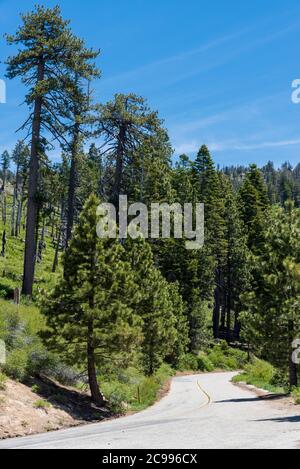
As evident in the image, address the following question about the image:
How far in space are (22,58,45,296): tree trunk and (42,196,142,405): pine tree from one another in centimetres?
743

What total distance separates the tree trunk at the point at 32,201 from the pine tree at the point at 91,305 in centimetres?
743

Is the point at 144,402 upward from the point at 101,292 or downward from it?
downward

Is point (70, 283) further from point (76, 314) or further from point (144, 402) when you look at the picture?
point (144, 402)

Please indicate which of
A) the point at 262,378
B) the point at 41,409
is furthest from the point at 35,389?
the point at 262,378

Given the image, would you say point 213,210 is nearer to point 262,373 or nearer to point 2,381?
point 262,373

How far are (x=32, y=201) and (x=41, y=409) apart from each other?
13952mm

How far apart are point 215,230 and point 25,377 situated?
140 ft

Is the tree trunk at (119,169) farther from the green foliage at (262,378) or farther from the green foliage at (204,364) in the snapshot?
the green foliage at (204,364)

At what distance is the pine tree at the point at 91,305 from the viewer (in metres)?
19.6

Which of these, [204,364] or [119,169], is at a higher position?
[119,169]

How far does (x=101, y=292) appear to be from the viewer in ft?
65.8

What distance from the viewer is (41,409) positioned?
16.6m
